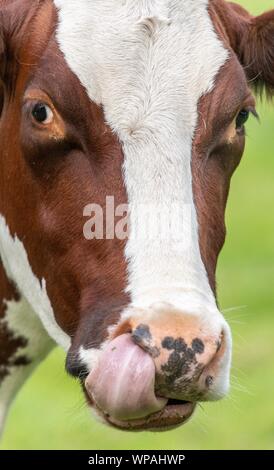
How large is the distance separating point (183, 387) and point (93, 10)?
1.73 m

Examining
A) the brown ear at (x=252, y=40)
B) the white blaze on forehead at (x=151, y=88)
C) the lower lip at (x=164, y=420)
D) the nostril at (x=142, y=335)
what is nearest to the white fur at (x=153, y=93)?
the white blaze on forehead at (x=151, y=88)

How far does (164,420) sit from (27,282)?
125 cm

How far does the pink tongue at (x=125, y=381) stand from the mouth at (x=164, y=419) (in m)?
0.06

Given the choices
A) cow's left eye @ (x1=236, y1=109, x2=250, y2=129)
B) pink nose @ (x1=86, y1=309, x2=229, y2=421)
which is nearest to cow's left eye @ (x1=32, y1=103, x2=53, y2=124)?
cow's left eye @ (x1=236, y1=109, x2=250, y2=129)

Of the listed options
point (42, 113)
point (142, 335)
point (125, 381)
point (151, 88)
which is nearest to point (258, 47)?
point (151, 88)

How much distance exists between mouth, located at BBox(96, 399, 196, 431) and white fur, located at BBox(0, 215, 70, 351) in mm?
693

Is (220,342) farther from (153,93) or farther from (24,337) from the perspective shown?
(24,337)

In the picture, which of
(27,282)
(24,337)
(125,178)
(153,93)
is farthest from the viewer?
(24,337)

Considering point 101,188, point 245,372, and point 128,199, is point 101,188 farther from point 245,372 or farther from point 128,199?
point 245,372

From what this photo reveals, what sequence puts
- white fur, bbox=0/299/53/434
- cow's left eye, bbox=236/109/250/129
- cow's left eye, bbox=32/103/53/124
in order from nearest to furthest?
cow's left eye, bbox=32/103/53/124 → cow's left eye, bbox=236/109/250/129 → white fur, bbox=0/299/53/434

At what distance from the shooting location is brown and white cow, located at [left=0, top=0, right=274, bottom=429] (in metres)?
4.94

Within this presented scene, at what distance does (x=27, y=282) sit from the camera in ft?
19.8

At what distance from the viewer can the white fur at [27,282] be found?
5.85m

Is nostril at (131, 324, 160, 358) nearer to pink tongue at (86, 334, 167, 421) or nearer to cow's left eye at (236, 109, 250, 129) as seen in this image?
pink tongue at (86, 334, 167, 421)
